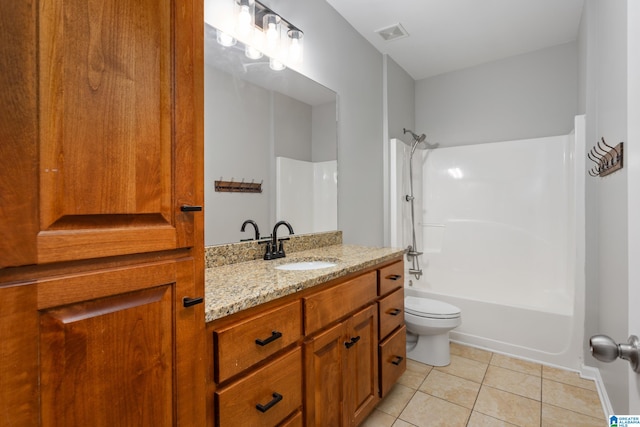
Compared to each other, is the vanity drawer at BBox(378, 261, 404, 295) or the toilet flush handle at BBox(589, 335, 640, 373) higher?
the toilet flush handle at BBox(589, 335, 640, 373)

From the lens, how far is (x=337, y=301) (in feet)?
4.49

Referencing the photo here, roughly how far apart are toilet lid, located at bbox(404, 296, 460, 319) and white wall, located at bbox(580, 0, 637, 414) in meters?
0.85

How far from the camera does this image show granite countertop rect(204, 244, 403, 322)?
929 millimetres

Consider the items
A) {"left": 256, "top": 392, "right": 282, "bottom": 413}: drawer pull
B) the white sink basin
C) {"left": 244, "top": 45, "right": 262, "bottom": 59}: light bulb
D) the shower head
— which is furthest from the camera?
the shower head

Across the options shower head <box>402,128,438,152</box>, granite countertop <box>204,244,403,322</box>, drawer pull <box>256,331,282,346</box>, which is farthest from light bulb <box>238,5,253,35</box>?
shower head <box>402,128,438,152</box>

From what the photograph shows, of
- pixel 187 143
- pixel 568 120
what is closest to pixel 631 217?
pixel 187 143

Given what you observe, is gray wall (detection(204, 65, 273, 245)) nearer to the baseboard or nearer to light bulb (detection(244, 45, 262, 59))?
light bulb (detection(244, 45, 262, 59))

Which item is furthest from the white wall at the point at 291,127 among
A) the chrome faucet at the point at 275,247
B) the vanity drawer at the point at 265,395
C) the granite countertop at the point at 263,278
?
the vanity drawer at the point at 265,395

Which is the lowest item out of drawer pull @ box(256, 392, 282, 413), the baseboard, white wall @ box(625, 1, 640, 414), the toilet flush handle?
the baseboard

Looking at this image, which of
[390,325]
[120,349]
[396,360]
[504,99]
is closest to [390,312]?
[390,325]

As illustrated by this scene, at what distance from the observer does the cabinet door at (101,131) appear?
1.70 ft

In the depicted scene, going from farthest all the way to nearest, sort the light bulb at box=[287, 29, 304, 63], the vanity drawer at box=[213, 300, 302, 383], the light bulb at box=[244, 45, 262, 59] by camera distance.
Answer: the light bulb at box=[287, 29, 304, 63] → the light bulb at box=[244, 45, 262, 59] → the vanity drawer at box=[213, 300, 302, 383]

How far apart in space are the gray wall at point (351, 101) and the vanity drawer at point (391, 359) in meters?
0.76

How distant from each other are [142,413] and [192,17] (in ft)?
3.04
